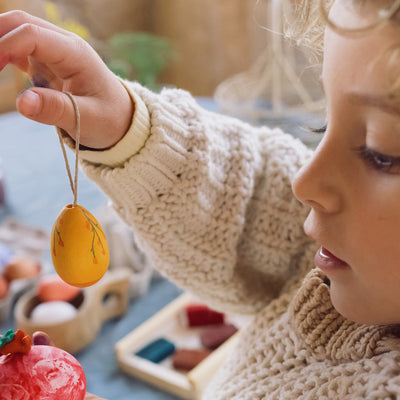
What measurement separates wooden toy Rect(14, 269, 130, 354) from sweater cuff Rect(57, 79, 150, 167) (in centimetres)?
40

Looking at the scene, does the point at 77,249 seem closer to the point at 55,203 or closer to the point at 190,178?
the point at 190,178

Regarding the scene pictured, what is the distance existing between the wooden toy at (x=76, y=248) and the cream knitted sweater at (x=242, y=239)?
0.32 ft

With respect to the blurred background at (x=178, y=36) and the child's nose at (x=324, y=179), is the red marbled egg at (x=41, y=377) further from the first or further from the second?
the blurred background at (x=178, y=36)

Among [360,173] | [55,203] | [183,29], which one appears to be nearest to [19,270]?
[55,203]

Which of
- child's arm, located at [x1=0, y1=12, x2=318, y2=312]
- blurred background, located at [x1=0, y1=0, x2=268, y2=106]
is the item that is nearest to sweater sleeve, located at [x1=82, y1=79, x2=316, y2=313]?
child's arm, located at [x1=0, y1=12, x2=318, y2=312]

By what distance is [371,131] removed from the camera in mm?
317

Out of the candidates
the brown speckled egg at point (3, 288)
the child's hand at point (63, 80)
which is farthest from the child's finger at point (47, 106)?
the brown speckled egg at point (3, 288)

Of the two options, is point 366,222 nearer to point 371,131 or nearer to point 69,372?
point 371,131

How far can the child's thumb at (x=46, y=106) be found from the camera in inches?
12.8

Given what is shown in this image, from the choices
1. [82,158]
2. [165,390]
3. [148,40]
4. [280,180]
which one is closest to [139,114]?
[82,158]

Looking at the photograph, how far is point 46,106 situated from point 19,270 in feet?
2.10

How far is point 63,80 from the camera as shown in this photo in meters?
0.41

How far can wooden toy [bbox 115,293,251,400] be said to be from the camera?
0.73 metres

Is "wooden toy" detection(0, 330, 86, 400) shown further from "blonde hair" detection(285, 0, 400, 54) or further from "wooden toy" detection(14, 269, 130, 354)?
"wooden toy" detection(14, 269, 130, 354)
